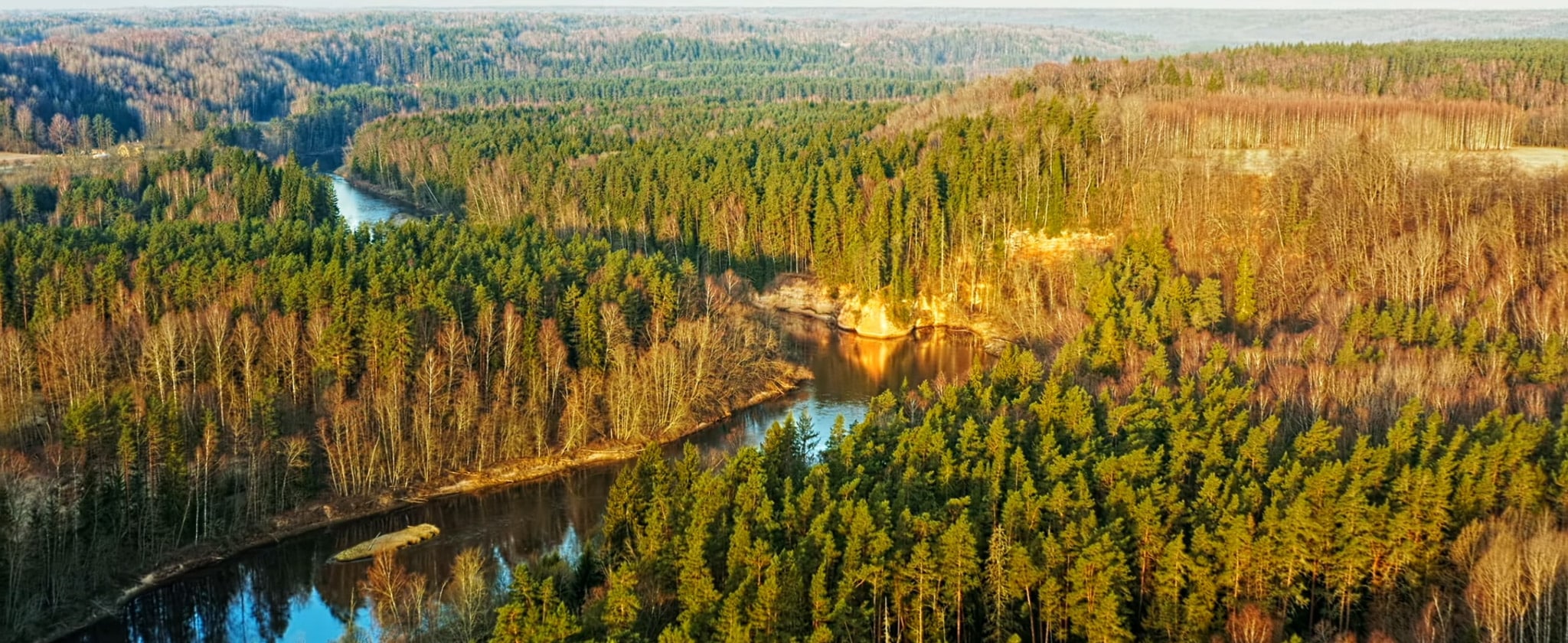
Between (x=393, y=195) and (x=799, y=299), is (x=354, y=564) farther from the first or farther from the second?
(x=393, y=195)

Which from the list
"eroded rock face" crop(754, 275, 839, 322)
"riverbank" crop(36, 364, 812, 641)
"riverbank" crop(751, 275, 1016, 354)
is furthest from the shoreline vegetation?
"riverbank" crop(36, 364, 812, 641)

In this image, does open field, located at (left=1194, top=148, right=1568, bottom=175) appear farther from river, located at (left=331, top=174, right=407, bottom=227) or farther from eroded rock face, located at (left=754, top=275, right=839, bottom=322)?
river, located at (left=331, top=174, right=407, bottom=227)

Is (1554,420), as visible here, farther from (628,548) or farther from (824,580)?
(628,548)

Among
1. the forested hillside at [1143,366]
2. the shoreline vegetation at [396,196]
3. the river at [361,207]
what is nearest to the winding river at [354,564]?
the forested hillside at [1143,366]

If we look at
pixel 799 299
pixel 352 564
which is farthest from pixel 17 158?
pixel 352 564

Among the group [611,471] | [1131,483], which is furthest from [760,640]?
[611,471]
